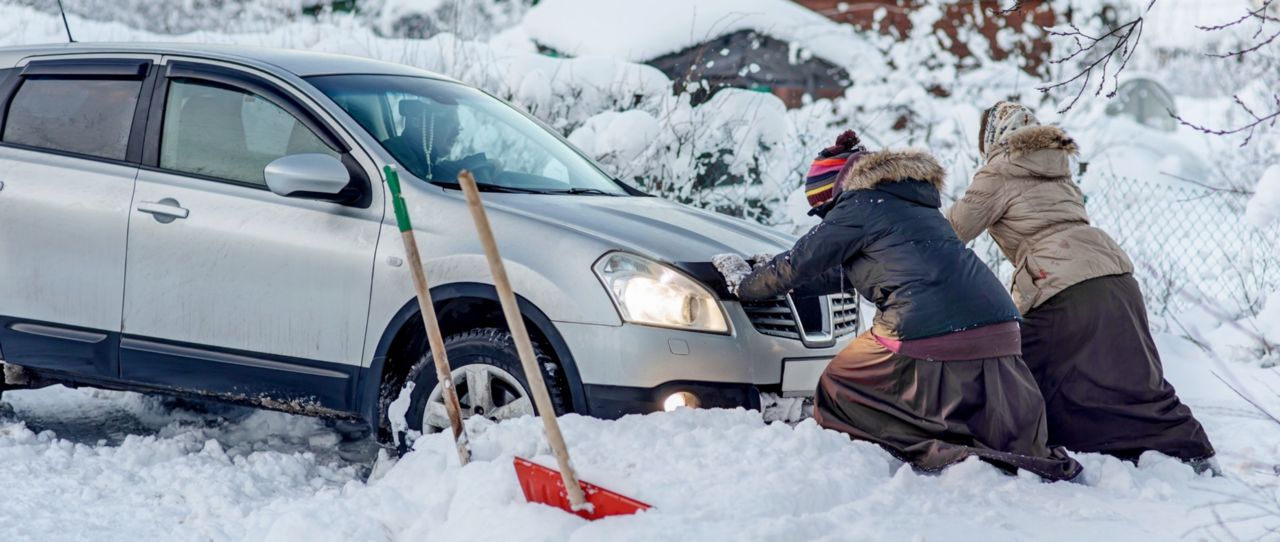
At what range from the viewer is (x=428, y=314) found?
3.73 metres

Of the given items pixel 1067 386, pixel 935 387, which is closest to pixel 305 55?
pixel 935 387

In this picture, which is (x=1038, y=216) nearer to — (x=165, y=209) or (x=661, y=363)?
(x=661, y=363)

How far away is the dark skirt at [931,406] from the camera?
4.31 meters

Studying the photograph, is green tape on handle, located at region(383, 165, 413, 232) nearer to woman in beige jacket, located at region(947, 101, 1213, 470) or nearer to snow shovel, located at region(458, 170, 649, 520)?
snow shovel, located at region(458, 170, 649, 520)

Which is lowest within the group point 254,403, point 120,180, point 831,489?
point 254,403

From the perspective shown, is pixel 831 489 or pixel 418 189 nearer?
pixel 831 489

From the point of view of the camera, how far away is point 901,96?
48.0 feet

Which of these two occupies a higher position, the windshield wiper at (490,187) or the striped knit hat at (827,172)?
the striped knit hat at (827,172)

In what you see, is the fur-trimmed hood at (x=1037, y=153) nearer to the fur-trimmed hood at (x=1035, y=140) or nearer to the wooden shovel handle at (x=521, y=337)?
the fur-trimmed hood at (x=1035, y=140)

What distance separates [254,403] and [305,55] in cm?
152

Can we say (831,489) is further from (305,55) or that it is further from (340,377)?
(305,55)

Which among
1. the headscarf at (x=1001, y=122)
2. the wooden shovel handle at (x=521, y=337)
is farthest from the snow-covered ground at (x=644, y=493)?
the headscarf at (x=1001, y=122)

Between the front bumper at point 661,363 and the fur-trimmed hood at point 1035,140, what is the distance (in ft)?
4.93

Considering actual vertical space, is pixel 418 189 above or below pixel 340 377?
above
